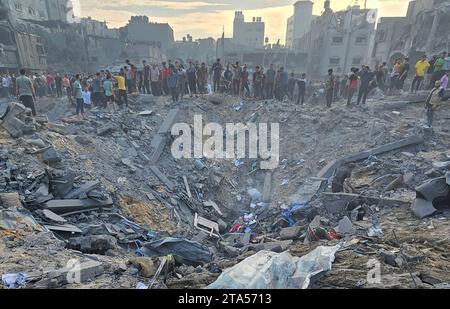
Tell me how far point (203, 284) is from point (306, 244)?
6.17ft

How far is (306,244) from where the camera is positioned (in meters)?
4.38

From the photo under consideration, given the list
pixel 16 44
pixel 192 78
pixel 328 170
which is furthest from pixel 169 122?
pixel 16 44

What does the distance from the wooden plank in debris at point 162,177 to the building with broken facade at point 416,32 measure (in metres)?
19.6

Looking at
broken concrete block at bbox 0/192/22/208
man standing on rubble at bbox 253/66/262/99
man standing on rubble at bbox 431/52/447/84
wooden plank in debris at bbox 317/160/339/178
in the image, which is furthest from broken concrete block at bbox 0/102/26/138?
man standing on rubble at bbox 431/52/447/84

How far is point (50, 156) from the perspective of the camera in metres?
6.09

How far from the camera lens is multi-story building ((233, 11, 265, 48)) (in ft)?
193

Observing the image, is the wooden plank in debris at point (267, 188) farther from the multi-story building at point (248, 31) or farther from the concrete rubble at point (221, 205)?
the multi-story building at point (248, 31)

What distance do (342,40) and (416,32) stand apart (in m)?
13.1

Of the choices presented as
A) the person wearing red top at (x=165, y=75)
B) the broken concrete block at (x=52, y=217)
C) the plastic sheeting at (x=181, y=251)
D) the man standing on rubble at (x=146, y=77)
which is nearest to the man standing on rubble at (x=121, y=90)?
the man standing on rubble at (x=146, y=77)

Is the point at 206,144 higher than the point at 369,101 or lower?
lower

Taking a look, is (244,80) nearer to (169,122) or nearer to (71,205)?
(169,122)

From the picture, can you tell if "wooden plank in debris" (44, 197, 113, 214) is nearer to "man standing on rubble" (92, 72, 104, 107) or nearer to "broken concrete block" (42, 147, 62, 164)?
"broken concrete block" (42, 147, 62, 164)

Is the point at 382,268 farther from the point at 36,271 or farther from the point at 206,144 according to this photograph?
the point at 206,144
